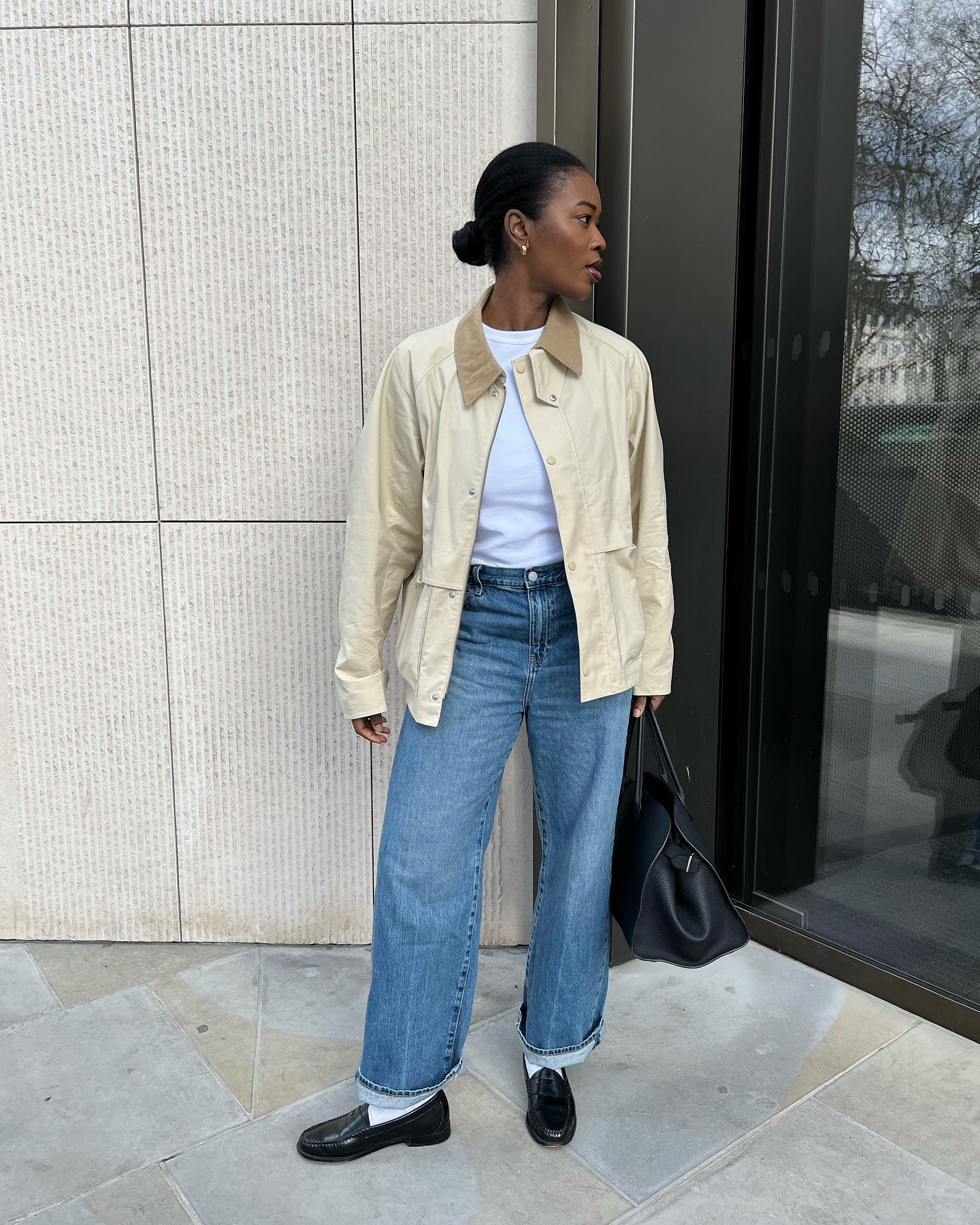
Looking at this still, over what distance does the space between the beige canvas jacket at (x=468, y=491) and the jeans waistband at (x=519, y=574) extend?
1.8 inches

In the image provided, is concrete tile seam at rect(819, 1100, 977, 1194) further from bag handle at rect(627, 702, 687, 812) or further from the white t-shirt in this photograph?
the white t-shirt

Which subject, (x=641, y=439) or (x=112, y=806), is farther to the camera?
(x=112, y=806)

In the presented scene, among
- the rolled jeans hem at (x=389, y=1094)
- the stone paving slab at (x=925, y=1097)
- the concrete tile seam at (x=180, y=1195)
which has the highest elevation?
the rolled jeans hem at (x=389, y=1094)

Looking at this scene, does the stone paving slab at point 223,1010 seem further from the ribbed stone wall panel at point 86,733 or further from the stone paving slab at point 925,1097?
the stone paving slab at point 925,1097

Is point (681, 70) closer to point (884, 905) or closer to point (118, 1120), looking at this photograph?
point (884, 905)

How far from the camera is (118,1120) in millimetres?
2385

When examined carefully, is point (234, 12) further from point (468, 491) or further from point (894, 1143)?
point (894, 1143)

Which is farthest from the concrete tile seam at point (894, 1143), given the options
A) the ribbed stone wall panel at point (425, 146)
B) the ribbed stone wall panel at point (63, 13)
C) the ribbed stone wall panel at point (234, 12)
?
the ribbed stone wall panel at point (63, 13)

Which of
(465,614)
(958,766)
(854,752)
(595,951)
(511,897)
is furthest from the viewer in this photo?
(511,897)

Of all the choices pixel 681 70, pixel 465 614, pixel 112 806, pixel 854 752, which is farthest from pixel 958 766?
pixel 112 806

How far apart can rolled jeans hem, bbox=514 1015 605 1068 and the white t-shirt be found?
1.11 meters

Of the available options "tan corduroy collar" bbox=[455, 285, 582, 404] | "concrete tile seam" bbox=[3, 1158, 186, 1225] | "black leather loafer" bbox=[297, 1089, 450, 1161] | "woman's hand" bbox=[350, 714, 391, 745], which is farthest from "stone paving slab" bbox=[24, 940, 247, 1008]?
"tan corduroy collar" bbox=[455, 285, 582, 404]

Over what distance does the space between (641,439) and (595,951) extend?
1137mm

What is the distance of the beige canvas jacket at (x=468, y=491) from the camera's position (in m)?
2.09
